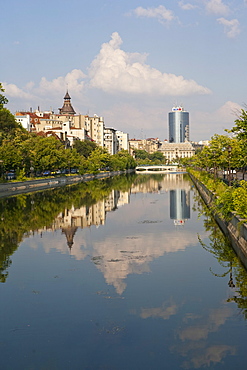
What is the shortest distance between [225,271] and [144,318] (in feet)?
22.4

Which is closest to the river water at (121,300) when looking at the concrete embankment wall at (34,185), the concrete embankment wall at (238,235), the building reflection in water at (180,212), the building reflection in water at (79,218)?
the concrete embankment wall at (238,235)

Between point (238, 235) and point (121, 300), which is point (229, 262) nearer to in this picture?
point (238, 235)

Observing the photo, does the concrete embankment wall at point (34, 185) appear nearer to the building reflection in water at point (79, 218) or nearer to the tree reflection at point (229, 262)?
the building reflection in water at point (79, 218)

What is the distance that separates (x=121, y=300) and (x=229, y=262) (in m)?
7.42

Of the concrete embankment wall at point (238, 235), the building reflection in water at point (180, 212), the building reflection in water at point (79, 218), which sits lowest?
the building reflection in water at point (180, 212)

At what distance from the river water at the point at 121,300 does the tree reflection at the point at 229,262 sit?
0.17ft

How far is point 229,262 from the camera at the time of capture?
71.7 ft

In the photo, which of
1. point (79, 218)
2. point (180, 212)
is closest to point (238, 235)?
point (79, 218)

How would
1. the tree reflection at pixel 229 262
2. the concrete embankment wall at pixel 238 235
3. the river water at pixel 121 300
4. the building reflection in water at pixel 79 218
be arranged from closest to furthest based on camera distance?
1. the river water at pixel 121 300
2. the tree reflection at pixel 229 262
3. the concrete embankment wall at pixel 238 235
4. the building reflection in water at pixel 79 218

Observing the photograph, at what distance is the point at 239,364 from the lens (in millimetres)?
11477

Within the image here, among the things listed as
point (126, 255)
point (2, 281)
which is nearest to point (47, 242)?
point (126, 255)

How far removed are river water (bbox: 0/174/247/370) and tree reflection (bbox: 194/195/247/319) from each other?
0.17 ft

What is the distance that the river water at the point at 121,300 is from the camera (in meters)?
12.0

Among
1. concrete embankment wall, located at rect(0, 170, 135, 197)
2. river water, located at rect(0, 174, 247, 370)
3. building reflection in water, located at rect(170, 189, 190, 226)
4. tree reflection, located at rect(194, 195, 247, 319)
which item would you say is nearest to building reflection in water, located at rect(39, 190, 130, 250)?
river water, located at rect(0, 174, 247, 370)
